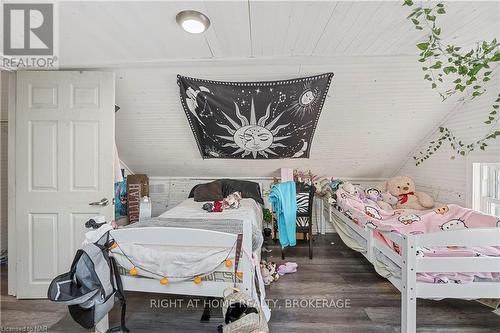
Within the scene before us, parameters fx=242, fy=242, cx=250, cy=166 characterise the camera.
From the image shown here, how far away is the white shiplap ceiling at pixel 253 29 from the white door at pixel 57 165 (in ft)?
0.94

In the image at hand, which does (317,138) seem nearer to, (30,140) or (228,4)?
(228,4)

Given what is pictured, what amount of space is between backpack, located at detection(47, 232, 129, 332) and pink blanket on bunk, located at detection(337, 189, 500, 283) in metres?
1.98

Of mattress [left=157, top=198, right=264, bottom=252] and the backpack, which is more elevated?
mattress [left=157, top=198, right=264, bottom=252]

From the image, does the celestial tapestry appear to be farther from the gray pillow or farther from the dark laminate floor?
the dark laminate floor

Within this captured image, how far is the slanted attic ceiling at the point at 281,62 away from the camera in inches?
57.6

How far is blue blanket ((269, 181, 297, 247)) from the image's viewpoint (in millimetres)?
2828

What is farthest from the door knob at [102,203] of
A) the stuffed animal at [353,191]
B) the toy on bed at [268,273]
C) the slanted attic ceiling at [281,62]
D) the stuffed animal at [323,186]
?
the stuffed animal at [353,191]

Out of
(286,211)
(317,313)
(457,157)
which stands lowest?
(317,313)

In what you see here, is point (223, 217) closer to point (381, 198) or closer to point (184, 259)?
point (184, 259)

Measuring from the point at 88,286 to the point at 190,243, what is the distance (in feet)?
2.02

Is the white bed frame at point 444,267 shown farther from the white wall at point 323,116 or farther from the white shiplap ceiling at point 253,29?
the white wall at point 323,116

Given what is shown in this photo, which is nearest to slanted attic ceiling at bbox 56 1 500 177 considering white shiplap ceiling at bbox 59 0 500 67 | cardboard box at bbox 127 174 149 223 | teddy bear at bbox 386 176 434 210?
white shiplap ceiling at bbox 59 0 500 67

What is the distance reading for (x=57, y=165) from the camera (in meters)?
2.19

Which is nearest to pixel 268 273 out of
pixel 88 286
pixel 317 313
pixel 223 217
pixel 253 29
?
pixel 317 313
